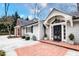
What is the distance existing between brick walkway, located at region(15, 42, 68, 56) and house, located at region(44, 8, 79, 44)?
1.65ft

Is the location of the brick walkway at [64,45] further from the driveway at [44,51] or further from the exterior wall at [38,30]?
the exterior wall at [38,30]

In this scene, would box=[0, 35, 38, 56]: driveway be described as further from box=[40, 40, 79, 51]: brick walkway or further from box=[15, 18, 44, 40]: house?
box=[40, 40, 79, 51]: brick walkway

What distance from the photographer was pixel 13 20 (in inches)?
228

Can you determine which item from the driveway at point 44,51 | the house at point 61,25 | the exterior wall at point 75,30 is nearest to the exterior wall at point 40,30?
the house at point 61,25

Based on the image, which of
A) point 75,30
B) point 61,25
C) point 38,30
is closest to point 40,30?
point 38,30

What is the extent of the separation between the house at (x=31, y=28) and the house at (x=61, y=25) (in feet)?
0.92

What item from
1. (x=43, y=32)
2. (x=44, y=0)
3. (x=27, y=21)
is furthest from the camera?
(x=43, y=32)

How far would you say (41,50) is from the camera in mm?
5711

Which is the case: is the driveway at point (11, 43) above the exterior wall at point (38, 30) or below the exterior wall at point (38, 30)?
below

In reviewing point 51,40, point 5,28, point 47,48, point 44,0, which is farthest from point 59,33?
point 5,28

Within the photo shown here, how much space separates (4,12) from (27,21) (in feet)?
2.75

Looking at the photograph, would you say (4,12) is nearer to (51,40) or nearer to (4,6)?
(4,6)

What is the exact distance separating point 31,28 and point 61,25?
108cm

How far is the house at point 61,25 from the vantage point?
232 inches
